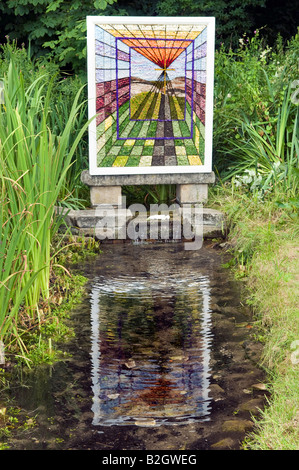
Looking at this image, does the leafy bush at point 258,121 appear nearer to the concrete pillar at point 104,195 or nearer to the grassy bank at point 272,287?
the grassy bank at point 272,287

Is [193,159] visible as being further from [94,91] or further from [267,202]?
[94,91]

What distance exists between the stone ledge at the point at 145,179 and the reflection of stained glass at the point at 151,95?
0.12 meters

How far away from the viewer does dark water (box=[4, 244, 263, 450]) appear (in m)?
2.78

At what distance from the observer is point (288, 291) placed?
3.99 meters

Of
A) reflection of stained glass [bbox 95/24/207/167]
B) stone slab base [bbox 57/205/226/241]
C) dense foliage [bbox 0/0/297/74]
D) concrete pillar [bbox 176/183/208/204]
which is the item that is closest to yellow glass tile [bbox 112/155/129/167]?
reflection of stained glass [bbox 95/24/207/167]

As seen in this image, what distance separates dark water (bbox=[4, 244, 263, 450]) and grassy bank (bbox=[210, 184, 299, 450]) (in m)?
0.11

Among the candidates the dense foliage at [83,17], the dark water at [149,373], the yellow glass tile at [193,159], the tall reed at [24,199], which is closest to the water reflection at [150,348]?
the dark water at [149,373]

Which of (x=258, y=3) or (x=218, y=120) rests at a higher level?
(x=258, y=3)

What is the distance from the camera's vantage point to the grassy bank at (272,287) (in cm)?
274

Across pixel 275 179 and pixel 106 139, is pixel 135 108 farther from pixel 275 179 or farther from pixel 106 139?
pixel 275 179

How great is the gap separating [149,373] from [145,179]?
10.4 feet

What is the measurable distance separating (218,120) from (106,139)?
4.74 feet

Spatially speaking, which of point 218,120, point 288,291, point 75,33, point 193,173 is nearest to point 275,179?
point 193,173

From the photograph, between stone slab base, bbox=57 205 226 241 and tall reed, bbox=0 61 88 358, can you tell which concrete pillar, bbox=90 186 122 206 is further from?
tall reed, bbox=0 61 88 358
